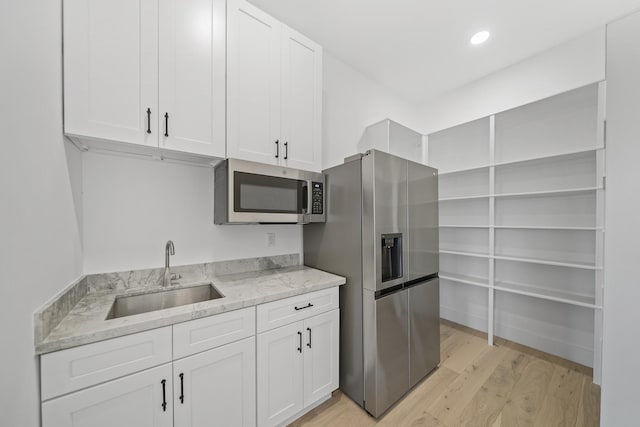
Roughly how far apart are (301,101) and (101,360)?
6.28 feet

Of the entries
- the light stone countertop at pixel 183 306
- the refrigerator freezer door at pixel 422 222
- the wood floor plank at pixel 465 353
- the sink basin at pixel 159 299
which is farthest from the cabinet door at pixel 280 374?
the wood floor plank at pixel 465 353

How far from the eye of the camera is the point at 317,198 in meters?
1.91

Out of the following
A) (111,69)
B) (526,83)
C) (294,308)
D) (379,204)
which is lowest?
(294,308)

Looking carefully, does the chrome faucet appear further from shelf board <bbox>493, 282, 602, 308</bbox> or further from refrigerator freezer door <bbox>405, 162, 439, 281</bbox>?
shelf board <bbox>493, 282, 602, 308</bbox>

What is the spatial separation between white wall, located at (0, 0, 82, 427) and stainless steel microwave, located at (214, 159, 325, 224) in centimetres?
76

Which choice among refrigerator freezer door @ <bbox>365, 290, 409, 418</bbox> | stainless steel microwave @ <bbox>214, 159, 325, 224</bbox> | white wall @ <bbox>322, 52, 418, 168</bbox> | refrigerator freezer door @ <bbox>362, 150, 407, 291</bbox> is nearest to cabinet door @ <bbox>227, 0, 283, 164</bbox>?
stainless steel microwave @ <bbox>214, 159, 325, 224</bbox>

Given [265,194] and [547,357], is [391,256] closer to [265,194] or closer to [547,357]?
[265,194]

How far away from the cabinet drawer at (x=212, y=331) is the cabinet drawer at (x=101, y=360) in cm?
5

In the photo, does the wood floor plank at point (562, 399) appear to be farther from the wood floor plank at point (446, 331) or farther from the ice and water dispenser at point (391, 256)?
the ice and water dispenser at point (391, 256)

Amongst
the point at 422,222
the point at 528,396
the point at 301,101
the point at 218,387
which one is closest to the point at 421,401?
the point at 528,396

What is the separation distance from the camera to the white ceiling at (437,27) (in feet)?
6.08

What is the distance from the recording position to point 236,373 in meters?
1.28

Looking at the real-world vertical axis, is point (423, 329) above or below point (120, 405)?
below

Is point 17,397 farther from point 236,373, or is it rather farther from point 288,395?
point 288,395
